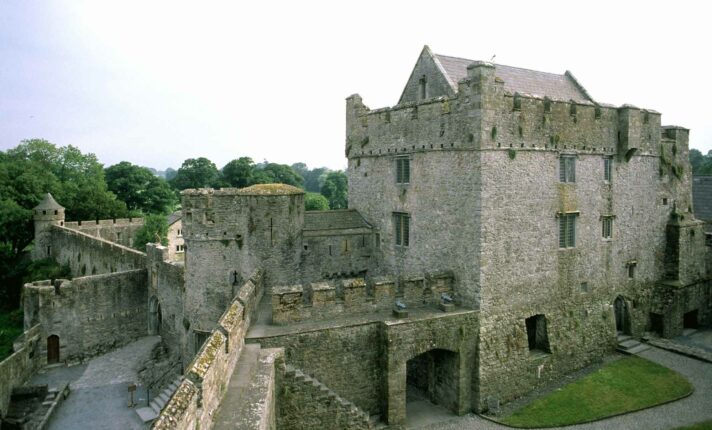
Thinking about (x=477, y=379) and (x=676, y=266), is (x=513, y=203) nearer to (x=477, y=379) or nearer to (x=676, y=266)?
(x=477, y=379)

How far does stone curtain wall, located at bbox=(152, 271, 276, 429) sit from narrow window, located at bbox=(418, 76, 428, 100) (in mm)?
11598

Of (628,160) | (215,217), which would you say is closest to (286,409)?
(215,217)

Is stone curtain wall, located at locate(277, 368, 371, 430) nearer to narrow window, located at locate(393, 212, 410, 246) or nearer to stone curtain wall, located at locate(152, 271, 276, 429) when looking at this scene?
stone curtain wall, located at locate(152, 271, 276, 429)

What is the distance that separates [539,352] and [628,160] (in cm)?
921

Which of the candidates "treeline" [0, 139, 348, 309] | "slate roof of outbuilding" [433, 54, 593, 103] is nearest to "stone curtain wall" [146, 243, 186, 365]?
"treeline" [0, 139, 348, 309]

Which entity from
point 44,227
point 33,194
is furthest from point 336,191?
point 44,227

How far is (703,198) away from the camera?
30297 millimetres

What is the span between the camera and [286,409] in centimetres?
1296

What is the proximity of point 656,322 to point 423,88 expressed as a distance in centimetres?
Answer: 1474

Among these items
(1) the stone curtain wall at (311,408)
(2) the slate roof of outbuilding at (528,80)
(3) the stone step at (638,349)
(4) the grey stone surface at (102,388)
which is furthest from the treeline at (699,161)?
(4) the grey stone surface at (102,388)

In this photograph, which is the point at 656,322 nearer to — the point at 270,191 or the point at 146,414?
the point at 270,191

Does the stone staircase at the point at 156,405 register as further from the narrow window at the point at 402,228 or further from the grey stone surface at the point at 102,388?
the narrow window at the point at 402,228

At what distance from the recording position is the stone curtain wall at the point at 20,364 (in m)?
22.5

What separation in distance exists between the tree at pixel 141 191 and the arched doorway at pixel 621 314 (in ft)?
195
